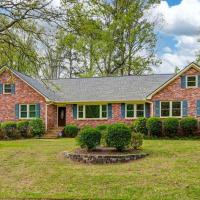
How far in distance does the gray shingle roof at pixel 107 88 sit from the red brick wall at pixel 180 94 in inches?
62.9

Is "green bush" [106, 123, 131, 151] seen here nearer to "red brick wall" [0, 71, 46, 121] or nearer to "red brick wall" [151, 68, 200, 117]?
"red brick wall" [151, 68, 200, 117]

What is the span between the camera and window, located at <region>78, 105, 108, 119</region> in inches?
1142

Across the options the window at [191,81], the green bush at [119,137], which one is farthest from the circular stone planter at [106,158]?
the window at [191,81]

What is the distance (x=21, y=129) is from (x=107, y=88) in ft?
24.6

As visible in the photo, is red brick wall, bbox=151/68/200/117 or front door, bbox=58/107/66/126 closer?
red brick wall, bbox=151/68/200/117

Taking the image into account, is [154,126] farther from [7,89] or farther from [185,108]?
[7,89]

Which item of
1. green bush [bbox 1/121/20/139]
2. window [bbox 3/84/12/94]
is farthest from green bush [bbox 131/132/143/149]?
window [bbox 3/84/12/94]

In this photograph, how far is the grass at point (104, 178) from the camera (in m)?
10.6

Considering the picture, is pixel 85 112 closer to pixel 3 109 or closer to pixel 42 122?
pixel 42 122

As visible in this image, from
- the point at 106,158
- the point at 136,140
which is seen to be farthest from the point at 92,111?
the point at 106,158

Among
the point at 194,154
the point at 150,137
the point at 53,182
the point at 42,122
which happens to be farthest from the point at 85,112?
the point at 53,182

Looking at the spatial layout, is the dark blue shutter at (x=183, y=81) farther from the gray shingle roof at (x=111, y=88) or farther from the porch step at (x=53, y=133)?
the porch step at (x=53, y=133)

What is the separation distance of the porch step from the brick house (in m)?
0.45

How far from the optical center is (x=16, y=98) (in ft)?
98.6
